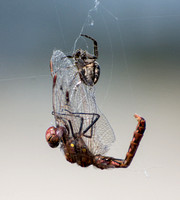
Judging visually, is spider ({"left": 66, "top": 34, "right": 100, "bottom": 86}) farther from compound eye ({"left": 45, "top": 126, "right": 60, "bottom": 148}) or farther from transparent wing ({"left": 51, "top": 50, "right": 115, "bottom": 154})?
compound eye ({"left": 45, "top": 126, "right": 60, "bottom": 148})

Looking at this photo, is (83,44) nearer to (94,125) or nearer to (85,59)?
(85,59)

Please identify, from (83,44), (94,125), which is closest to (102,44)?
(83,44)

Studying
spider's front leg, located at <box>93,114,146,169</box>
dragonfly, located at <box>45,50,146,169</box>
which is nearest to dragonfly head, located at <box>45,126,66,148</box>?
dragonfly, located at <box>45,50,146,169</box>

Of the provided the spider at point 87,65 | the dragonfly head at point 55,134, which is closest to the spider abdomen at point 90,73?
the spider at point 87,65

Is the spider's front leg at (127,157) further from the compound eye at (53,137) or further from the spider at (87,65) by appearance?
the spider at (87,65)

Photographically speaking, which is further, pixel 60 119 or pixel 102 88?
pixel 102 88

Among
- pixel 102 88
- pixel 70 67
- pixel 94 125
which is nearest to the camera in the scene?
pixel 94 125
